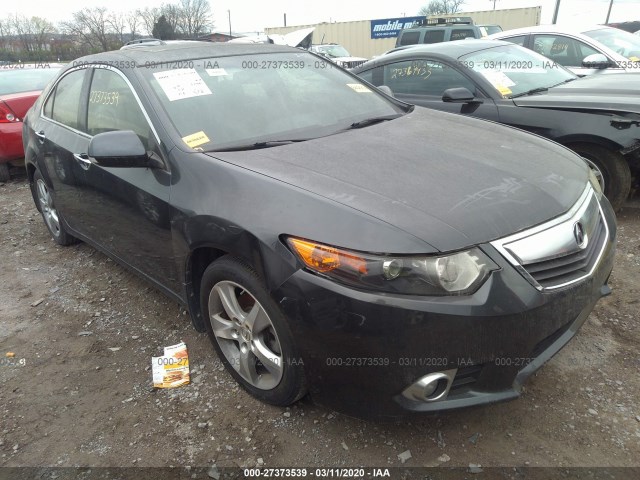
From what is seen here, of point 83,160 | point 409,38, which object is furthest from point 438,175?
point 409,38

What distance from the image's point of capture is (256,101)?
2727mm

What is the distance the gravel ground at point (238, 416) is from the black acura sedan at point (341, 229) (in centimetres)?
23

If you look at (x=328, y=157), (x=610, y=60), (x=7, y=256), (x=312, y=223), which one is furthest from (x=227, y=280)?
(x=610, y=60)

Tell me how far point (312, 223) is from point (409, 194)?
1.31ft

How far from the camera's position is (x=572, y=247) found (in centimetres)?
188

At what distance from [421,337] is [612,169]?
10.2 feet

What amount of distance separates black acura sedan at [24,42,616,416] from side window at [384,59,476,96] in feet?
5.91

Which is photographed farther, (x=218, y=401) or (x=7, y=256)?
(x=7, y=256)

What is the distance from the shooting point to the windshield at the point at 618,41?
7012 mm

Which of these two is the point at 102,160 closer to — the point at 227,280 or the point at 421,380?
the point at 227,280

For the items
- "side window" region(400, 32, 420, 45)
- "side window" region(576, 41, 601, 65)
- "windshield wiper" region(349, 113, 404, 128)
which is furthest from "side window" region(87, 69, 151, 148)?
"side window" region(400, 32, 420, 45)

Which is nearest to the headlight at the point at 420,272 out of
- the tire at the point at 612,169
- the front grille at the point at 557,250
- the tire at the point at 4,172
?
the front grille at the point at 557,250

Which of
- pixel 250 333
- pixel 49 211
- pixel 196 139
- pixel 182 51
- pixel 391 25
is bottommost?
pixel 49 211

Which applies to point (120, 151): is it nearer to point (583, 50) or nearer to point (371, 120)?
point (371, 120)
